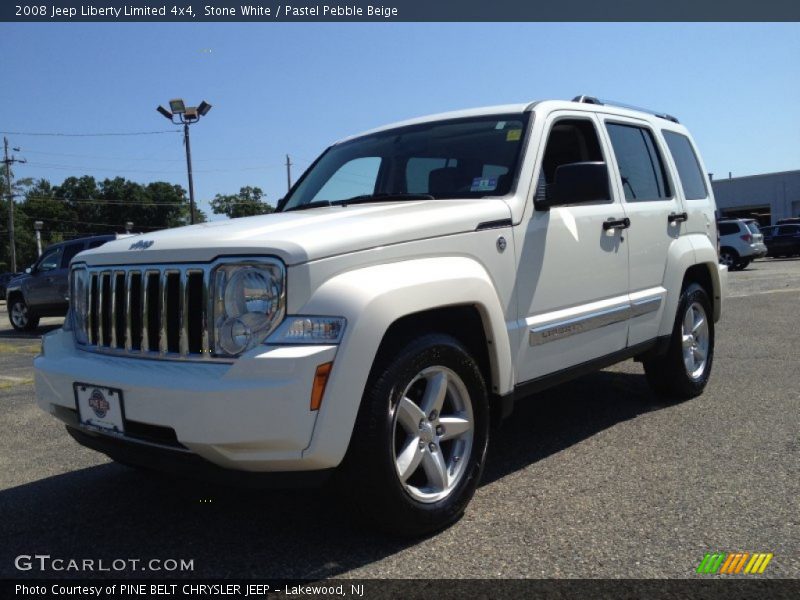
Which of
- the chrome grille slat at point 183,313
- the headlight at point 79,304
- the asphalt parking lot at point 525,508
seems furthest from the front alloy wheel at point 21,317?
the chrome grille slat at point 183,313

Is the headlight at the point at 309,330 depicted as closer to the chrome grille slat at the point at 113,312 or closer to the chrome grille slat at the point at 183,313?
the chrome grille slat at the point at 183,313

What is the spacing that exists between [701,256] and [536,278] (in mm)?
2202

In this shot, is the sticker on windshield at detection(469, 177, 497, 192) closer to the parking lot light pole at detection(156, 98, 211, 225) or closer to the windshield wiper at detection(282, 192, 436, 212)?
the windshield wiper at detection(282, 192, 436, 212)

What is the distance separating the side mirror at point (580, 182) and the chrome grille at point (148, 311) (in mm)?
1843

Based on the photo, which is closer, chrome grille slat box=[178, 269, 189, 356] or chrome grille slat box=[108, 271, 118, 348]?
chrome grille slat box=[178, 269, 189, 356]

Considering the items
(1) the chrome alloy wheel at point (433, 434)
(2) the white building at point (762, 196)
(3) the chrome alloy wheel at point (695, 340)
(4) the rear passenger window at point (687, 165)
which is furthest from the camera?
(2) the white building at point (762, 196)

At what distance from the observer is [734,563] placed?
9.07 ft

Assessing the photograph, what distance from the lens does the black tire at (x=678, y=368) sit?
5.18 meters

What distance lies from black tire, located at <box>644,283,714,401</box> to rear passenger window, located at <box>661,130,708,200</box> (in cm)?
73

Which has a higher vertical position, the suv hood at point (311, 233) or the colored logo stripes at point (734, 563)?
the suv hood at point (311, 233)

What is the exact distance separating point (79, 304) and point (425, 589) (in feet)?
6.78

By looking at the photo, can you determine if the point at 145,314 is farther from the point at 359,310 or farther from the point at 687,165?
the point at 687,165

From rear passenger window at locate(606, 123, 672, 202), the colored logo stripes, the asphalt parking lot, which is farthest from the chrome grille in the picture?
rear passenger window at locate(606, 123, 672, 202)

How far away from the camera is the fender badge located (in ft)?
10.3
